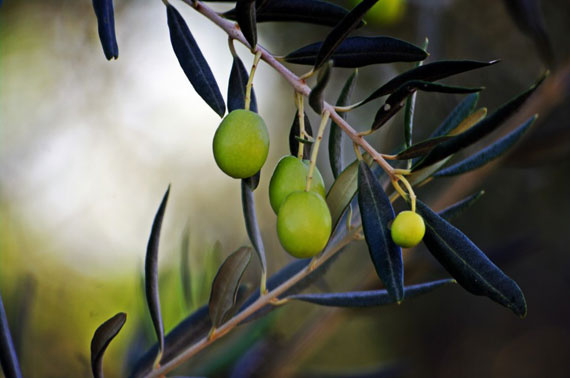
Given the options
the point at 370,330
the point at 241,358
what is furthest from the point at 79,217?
the point at 241,358

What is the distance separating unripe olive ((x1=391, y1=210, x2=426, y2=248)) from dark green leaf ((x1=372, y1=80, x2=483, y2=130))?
13 centimetres

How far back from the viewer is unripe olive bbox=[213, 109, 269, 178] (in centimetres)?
63

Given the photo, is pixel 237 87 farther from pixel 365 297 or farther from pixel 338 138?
pixel 365 297

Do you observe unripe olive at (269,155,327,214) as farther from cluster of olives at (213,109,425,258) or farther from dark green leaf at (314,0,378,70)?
dark green leaf at (314,0,378,70)

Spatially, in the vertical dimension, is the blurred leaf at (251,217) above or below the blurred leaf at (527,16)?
below

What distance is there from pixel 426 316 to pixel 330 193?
2.99 metres

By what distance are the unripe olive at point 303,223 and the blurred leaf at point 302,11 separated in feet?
0.86

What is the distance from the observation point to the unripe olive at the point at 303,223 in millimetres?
600

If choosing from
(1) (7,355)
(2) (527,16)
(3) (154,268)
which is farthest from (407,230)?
(2) (527,16)

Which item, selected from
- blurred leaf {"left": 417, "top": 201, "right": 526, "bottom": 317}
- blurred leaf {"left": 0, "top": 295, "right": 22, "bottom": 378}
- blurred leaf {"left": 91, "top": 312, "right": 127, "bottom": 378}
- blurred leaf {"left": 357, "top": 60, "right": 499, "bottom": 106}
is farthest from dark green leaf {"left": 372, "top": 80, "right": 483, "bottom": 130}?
blurred leaf {"left": 0, "top": 295, "right": 22, "bottom": 378}

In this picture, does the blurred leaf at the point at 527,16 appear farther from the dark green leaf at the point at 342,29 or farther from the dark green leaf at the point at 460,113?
the dark green leaf at the point at 342,29

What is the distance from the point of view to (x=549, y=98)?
5.68 feet

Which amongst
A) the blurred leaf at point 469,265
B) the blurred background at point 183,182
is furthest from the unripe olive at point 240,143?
the blurred background at point 183,182

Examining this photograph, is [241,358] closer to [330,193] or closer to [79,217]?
[330,193]
